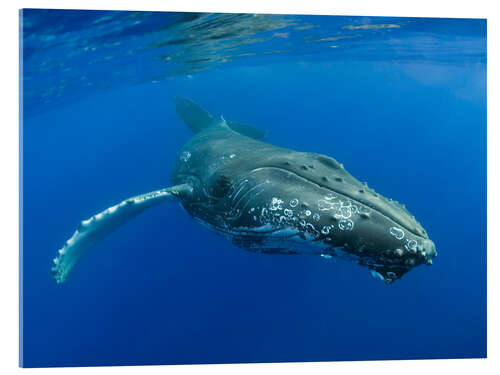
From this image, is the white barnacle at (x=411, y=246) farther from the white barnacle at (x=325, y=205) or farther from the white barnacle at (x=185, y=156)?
the white barnacle at (x=185, y=156)

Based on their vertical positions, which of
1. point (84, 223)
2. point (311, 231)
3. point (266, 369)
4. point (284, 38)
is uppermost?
point (284, 38)

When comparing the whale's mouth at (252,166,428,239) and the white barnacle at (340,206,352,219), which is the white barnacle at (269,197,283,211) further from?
the white barnacle at (340,206,352,219)

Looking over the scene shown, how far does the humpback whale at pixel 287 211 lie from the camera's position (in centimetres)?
366

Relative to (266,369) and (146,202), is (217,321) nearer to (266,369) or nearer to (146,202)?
(266,369)

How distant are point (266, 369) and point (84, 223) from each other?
15.5 ft

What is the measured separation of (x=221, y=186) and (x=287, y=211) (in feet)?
5.35

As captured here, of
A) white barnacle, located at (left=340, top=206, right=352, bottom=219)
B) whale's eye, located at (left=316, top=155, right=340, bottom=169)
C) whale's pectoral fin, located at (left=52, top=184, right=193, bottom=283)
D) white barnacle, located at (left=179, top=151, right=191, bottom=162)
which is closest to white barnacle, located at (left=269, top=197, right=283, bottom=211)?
white barnacle, located at (left=340, top=206, right=352, bottom=219)

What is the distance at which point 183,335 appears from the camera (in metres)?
13.0

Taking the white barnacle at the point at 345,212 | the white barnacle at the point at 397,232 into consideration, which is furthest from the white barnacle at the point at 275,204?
the white barnacle at the point at 397,232

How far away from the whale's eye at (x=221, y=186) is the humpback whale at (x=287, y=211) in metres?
0.02

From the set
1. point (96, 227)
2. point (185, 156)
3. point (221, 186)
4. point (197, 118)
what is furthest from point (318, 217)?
point (197, 118)
